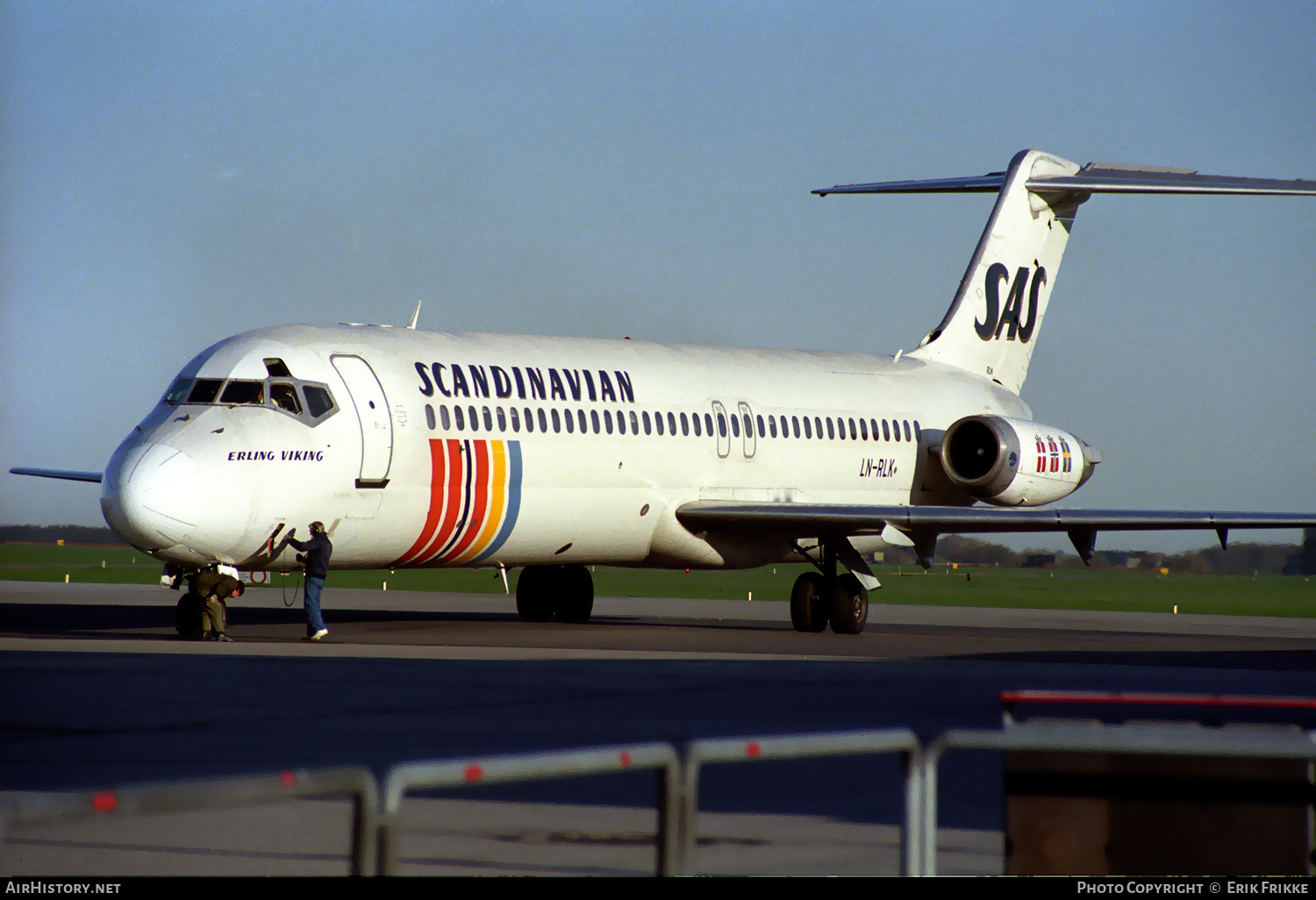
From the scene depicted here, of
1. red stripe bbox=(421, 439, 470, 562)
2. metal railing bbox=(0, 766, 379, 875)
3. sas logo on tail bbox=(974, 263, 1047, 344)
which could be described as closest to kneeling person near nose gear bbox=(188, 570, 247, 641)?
red stripe bbox=(421, 439, 470, 562)

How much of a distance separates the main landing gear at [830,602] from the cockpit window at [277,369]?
8.07 m

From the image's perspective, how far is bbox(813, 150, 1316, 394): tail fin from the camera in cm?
3256

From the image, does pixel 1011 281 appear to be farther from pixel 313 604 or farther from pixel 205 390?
pixel 205 390

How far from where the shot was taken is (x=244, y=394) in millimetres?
21641

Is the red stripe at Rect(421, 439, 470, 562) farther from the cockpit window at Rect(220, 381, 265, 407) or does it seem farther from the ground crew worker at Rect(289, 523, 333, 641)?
the cockpit window at Rect(220, 381, 265, 407)

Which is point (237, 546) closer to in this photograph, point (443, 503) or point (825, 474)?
point (443, 503)

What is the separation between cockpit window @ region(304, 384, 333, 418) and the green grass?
48.5 feet

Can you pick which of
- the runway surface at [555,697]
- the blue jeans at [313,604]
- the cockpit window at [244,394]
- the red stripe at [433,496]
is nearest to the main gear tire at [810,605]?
the runway surface at [555,697]

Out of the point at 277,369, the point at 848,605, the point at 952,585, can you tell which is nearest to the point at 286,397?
the point at 277,369

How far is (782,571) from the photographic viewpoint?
56594 millimetres

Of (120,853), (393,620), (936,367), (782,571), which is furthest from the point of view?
(782,571)

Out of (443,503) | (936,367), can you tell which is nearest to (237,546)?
(443,503)

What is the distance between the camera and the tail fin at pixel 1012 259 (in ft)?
107
